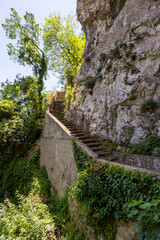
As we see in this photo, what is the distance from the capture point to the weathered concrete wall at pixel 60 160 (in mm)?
5957

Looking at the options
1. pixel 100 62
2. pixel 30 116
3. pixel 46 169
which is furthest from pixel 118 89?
pixel 30 116

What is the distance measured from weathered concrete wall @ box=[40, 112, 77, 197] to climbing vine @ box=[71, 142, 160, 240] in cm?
152

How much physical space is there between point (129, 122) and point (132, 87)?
61.9 inches

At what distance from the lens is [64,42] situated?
15.2 m

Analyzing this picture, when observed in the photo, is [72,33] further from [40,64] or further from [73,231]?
[73,231]

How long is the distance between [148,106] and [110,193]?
3540 millimetres

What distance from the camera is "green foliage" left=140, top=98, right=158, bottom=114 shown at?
16.8 ft

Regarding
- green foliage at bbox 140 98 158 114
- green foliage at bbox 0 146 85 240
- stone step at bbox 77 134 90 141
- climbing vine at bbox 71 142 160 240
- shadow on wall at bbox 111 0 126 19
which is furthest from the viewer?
shadow on wall at bbox 111 0 126 19

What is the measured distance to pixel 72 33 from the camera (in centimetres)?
1534

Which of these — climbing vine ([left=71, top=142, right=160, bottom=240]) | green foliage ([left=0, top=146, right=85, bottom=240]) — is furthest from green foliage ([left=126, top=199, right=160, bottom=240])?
green foliage ([left=0, top=146, right=85, bottom=240])

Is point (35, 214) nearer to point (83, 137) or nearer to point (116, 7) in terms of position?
point (83, 137)

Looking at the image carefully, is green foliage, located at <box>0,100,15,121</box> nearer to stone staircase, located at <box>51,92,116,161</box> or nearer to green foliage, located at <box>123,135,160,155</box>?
stone staircase, located at <box>51,92,116,161</box>

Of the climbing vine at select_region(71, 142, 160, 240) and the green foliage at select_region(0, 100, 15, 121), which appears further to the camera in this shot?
the green foliage at select_region(0, 100, 15, 121)

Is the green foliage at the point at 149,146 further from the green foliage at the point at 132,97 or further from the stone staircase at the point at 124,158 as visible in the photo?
the green foliage at the point at 132,97
